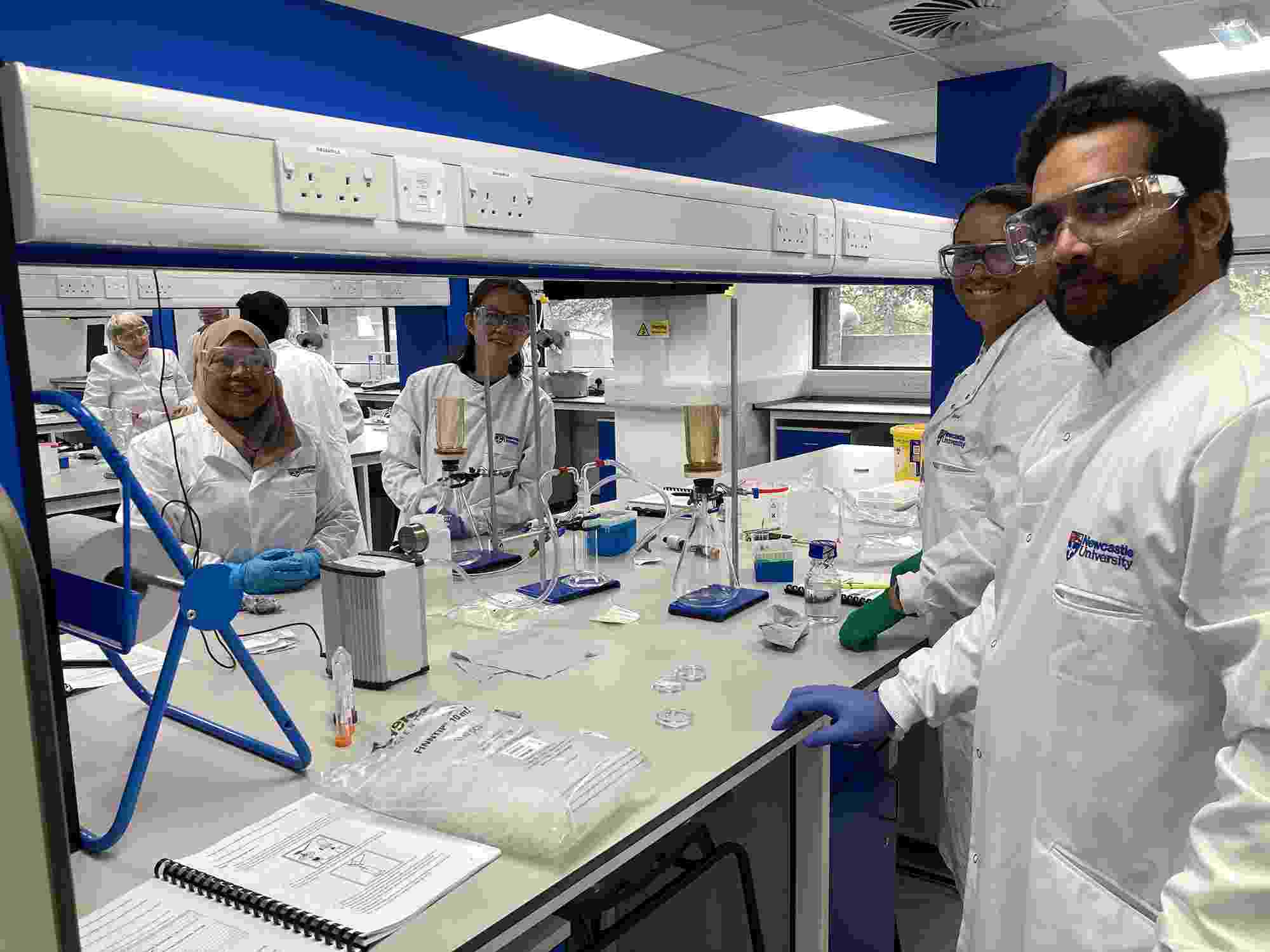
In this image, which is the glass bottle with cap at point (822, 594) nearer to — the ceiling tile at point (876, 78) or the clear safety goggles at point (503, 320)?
the clear safety goggles at point (503, 320)

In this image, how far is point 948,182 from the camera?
388cm

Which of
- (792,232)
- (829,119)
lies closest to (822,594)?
(792,232)

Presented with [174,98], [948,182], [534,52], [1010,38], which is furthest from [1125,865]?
[534,52]

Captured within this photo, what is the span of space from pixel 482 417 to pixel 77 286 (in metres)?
4.18

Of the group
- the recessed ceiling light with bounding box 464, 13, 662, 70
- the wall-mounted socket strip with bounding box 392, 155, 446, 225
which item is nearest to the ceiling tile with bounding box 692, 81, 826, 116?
the recessed ceiling light with bounding box 464, 13, 662, 70

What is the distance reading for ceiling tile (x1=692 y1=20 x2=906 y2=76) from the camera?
4152mm

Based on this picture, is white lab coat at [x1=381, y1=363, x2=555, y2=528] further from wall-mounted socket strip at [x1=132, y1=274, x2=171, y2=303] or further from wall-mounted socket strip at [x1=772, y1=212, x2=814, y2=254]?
wall-mounted socket strip at [x1=132, y1=274, x2=171, y2=303]

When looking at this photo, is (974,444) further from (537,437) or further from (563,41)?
(563,41)

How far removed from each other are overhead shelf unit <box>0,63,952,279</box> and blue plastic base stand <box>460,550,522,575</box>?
872 mm

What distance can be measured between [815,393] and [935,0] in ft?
12.3

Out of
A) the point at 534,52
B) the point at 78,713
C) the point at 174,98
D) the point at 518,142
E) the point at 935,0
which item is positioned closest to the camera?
the point at 174,98

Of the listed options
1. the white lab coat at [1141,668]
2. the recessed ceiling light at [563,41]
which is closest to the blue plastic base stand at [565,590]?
the white lab coat at [1141,668]

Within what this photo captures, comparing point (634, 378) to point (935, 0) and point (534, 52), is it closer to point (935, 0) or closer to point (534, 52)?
point (534, 52)

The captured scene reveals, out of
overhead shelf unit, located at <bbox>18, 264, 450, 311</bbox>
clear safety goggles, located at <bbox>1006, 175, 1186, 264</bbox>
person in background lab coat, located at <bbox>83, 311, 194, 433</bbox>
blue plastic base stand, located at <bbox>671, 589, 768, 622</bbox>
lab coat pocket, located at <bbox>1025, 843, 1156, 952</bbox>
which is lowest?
lab coat pocket, located at <bbox>1025, 843, 1156, 952</bbox>
